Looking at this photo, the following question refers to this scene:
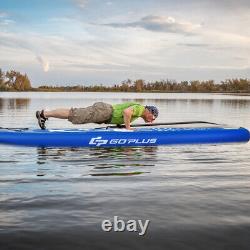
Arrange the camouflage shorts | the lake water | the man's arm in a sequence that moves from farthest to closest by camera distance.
Answer: 1. the camouflage shorts
2. the man's arm
3. the lake water

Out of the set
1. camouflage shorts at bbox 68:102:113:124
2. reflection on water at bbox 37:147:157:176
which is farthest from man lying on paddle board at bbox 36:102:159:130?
reflection on water at bbox 37:147:157:176

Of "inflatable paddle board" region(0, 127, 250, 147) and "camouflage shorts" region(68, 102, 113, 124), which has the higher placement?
"camouflage shorts" region(68, 102, 113, 124)

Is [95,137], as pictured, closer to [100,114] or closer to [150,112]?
[100,114]

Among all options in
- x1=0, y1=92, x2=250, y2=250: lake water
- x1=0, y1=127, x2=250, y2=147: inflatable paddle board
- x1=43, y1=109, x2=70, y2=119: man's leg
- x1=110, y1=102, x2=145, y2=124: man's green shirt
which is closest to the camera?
x1=0, y1=92, x2=250, y2=250: lake water

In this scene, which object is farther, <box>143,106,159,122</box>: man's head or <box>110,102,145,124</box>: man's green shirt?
<box>143,106,159,122</box>: man's head

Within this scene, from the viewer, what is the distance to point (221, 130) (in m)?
13.7

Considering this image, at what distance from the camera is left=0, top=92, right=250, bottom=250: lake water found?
5133mm

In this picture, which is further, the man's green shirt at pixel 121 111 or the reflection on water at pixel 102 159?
the man's green shirt at pixel 121 111

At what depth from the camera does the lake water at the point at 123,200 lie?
513cm

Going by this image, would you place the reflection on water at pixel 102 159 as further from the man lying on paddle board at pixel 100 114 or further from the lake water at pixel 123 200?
the man lying on paddle board at pixel 100 114

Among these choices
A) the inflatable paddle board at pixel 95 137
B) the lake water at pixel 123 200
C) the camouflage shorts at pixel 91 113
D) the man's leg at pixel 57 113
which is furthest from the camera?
the camouflage shorts at pixel 91 113

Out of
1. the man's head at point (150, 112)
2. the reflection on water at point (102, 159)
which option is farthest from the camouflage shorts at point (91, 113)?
the reflection on water at point (102, 159)

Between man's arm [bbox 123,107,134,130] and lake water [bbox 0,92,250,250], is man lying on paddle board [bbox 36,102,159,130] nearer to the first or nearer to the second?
man's arm [bbox 123,107,134,130]

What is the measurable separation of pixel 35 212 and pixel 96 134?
254 inches
